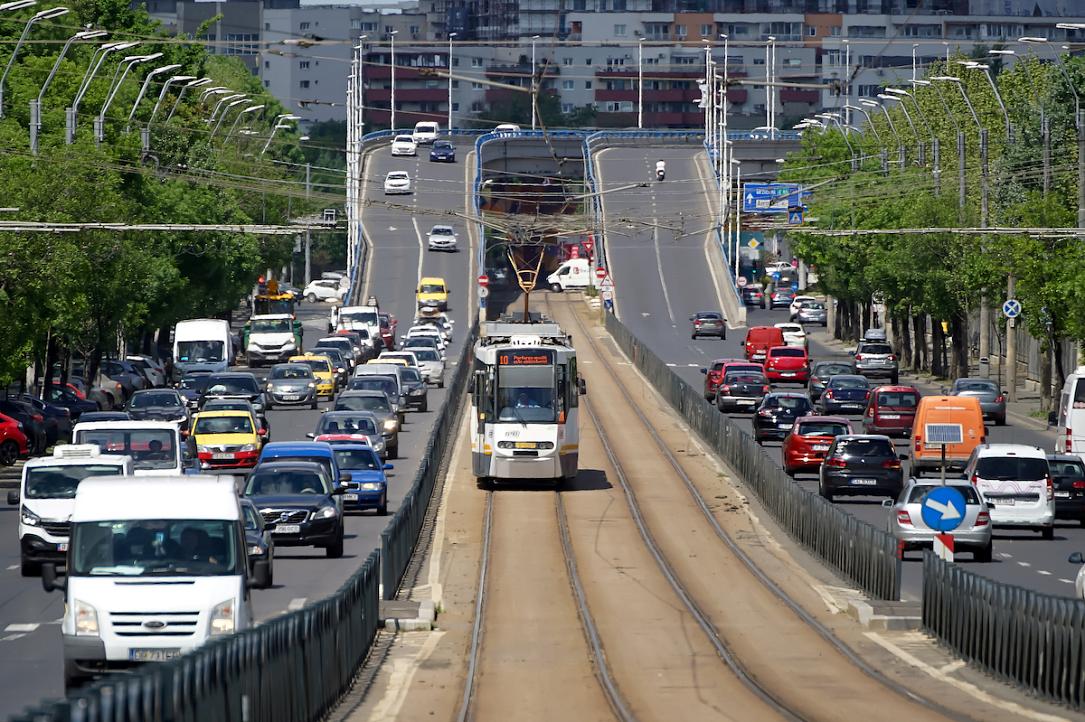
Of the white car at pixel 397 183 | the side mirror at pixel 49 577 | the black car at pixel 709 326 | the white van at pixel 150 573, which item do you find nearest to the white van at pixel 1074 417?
the white van at pixel 150 573

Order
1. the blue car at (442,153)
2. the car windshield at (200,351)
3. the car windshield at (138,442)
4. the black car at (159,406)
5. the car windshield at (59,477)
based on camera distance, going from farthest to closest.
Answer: the blue car at (442,153) < the car windshield at (200,351) < the black car at (159,406) < the car windshield at (138,442) < the car windshield at (59,477)

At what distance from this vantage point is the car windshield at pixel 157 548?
19.4 m

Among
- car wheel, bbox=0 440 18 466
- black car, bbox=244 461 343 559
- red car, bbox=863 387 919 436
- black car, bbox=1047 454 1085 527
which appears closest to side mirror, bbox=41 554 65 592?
black car, bbox=244 461 343 559

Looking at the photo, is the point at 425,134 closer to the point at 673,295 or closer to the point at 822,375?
the point at 673,295

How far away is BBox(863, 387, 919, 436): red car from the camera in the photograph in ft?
177

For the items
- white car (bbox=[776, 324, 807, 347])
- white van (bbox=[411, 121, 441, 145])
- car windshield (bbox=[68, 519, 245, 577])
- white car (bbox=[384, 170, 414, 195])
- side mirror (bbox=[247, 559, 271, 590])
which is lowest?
side mirror (bbox=[247, 559, 271, 590])

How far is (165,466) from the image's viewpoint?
117 ft

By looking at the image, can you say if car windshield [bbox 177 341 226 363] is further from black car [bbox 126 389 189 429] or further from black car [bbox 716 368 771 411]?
black car [bbox 716 368 771 411]

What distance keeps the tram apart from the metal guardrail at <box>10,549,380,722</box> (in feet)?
64.1

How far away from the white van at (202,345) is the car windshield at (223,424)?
25949 millimetres

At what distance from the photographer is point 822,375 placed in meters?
69.0

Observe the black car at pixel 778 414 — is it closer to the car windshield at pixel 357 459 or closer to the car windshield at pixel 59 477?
the car windshield at pixel 357 459

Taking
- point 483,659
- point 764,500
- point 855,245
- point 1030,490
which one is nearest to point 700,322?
point 855,245

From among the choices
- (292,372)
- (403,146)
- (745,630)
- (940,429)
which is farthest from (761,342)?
(403,146)
